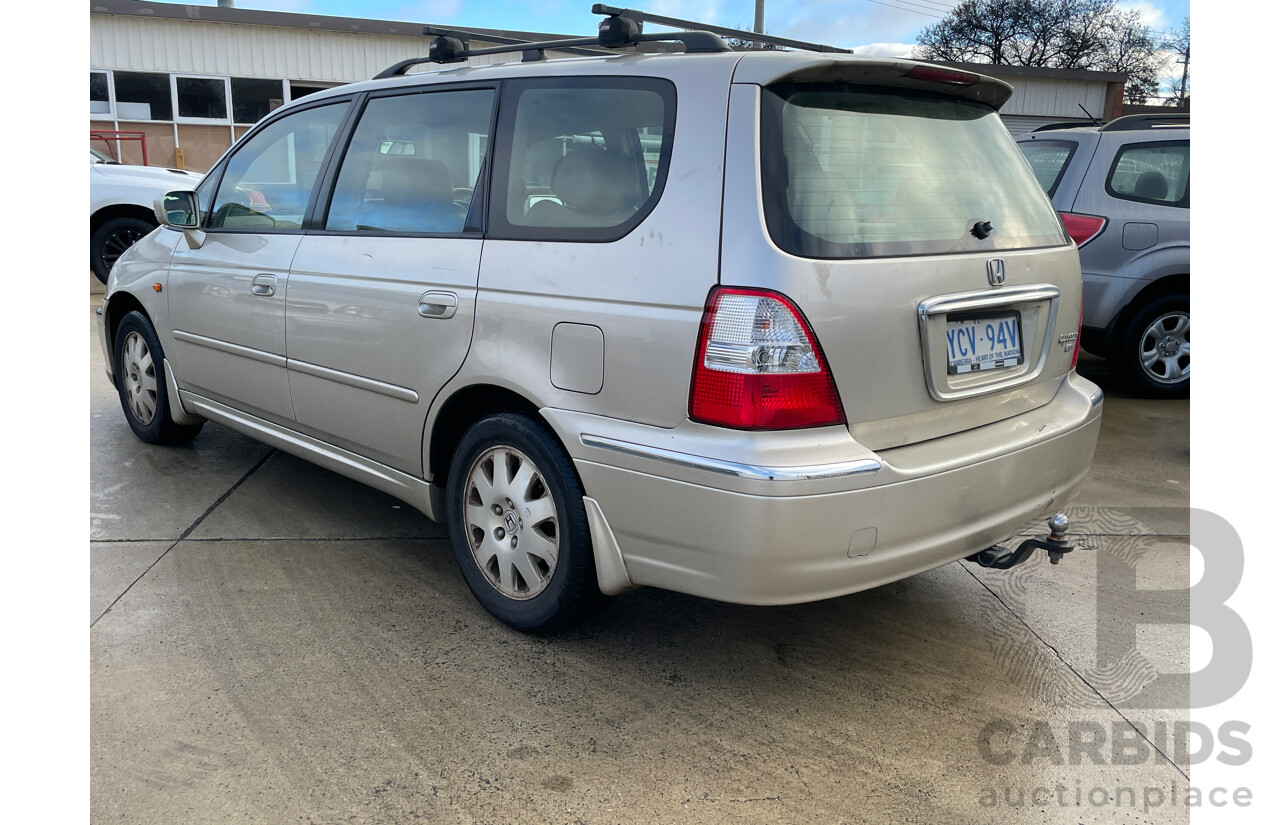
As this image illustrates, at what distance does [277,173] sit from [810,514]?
290cm

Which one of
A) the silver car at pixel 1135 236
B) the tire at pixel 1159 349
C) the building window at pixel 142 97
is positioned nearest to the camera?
the silver car at pixel 1135 236

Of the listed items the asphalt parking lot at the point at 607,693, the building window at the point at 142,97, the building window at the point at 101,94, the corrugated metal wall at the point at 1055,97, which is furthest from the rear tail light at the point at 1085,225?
the corrugated metal wall at the point at 1055,97

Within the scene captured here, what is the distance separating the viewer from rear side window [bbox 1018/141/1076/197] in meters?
6.36

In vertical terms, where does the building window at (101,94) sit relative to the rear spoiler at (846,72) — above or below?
above

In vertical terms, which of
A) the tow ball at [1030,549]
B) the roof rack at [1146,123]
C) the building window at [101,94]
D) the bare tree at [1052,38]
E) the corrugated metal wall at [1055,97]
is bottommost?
the tow ball at [1030,549]

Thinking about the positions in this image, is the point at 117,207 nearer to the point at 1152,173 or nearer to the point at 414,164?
the point at 414,164

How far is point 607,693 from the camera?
2.74m

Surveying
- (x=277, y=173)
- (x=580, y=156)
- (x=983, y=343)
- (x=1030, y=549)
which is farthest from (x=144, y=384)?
(x=1030, y=549)

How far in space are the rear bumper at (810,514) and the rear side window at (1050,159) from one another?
4.25 metres

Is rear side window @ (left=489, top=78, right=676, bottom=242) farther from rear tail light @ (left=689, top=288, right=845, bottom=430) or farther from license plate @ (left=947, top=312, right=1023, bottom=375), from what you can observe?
license plate @ (left=947, top=312, right=1023, bottom=375)

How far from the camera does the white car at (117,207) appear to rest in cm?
972

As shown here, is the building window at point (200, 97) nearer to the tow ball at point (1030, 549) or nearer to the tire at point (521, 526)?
the tire at point (521, 526)

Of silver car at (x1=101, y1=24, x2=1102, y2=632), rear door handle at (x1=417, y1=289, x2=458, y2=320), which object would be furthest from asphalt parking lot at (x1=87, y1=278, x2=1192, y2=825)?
rear door handle at (x1=417, y1=289, x2=458, y2=320)

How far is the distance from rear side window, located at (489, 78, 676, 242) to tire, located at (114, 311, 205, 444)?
255 centimetres
